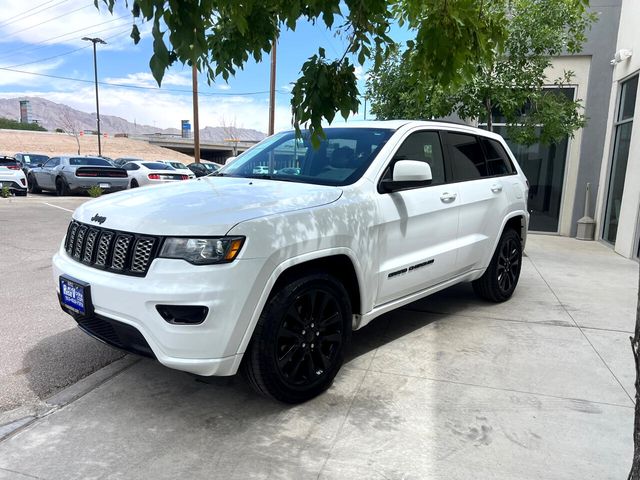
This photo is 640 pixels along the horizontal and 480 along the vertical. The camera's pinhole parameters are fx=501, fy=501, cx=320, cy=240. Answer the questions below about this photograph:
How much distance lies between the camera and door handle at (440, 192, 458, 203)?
14.1ft

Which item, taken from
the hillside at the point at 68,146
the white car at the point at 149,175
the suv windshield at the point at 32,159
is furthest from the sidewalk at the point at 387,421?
the hillside at the point at 68,146

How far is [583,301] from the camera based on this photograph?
5.88 metres

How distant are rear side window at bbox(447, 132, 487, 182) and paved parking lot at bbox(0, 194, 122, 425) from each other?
11.1 feet

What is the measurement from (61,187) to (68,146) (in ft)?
213

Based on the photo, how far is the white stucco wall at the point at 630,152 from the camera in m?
8.83

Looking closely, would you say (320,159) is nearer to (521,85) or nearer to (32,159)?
(521,85)

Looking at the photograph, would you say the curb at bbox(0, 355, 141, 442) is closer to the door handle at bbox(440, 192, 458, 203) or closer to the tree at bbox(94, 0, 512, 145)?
the tree at bbox(94, 0, 512, 145)

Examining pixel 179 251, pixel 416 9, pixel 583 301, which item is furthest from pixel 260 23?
pixel 583 301

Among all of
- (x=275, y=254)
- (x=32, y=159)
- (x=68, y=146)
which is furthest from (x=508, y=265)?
(x=68, y=146)

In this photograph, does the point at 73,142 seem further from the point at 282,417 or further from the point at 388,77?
the point at 282,417

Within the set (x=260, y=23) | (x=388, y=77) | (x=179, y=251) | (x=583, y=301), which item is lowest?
(x=583, y=301)

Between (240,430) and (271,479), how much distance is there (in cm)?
50

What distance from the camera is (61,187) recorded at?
58.5 feet

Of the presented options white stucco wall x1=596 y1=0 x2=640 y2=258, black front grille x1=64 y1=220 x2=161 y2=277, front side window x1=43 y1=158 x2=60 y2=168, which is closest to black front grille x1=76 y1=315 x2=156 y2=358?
black front grille x1=64 y1=220 x2=161 y2=277
